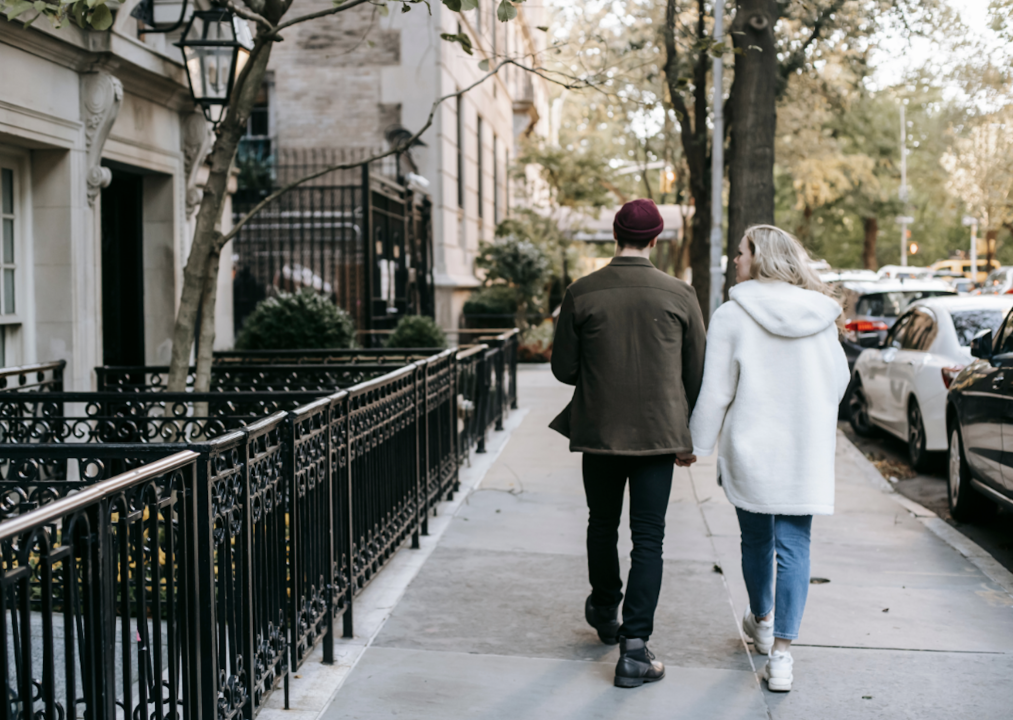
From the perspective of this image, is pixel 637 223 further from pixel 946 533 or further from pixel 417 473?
pixel 946 533

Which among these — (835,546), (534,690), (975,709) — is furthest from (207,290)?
(975,709)

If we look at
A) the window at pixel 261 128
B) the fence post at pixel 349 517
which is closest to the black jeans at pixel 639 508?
the fence post at pixel 349 517

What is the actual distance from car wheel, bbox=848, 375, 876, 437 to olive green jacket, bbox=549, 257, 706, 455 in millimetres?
8054

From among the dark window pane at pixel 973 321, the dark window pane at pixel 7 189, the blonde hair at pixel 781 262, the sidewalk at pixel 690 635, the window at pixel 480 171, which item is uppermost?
the window at pixel 480 171

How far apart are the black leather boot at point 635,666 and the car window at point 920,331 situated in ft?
21.2

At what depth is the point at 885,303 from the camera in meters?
14.3

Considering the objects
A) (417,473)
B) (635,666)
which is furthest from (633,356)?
(417,473)

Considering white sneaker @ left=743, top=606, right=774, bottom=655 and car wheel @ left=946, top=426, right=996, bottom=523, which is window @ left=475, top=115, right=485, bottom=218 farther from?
white sneaker @ left=743, top=606, right=774, bottom=655

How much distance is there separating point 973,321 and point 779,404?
625cm

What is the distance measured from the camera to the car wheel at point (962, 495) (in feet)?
24.5

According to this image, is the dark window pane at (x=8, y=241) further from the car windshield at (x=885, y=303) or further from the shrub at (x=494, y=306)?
the shrub at (x=494, y=306)

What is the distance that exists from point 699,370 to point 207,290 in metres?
3.36

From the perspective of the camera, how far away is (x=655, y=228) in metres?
4.46

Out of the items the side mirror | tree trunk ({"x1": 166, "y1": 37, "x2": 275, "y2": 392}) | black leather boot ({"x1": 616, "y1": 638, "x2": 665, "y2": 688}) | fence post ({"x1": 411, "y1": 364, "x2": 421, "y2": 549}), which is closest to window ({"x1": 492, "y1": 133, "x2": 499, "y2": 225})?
the side mirror
